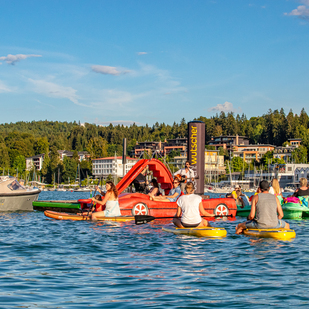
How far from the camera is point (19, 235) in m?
14.4

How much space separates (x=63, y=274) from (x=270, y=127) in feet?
610

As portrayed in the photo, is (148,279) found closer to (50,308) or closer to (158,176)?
(50,308)

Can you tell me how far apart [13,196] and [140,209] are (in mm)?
9011

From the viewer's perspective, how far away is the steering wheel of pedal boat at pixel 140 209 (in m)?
18.9

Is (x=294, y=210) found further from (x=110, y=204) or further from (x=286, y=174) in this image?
(x=286, y=174)

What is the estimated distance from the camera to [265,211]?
12.3m

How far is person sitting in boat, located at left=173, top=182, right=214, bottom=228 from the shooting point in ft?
41.8

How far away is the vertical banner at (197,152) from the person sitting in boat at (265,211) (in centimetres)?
1011

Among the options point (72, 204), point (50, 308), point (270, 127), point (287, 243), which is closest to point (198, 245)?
point (287, 243)

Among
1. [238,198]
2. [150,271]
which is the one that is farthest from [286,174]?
[150,271]

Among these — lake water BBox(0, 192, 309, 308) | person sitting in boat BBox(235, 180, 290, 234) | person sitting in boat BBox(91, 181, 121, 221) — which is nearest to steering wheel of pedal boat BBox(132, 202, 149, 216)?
person sitting in boat BBox(91, 181, 121, 221)

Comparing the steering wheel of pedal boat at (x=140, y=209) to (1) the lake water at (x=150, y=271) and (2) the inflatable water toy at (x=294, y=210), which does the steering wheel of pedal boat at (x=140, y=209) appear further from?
(2) the inflatable water toy at (x=294, y=210)

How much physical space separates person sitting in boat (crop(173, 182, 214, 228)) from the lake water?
19.7 inches

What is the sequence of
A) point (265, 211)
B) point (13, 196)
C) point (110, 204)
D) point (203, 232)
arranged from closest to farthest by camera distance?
1. point (265, 211)
2. point (203, 232)
3. point (110, 204)
4. point (13, 196)
